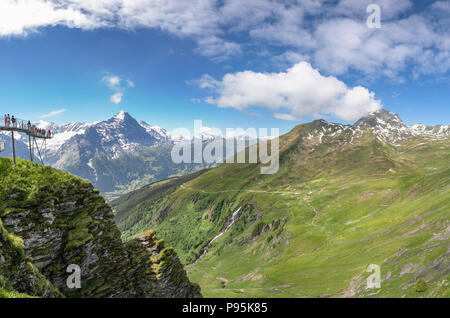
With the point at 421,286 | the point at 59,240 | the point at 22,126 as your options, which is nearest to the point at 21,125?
the point at 22,126

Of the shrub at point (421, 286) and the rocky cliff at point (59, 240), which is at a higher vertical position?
the rocky cliff at point (59, 240)

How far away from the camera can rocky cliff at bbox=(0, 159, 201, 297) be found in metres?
26.4

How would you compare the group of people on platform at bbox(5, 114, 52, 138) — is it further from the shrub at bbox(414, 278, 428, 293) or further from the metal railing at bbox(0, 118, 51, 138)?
the shrub at bbox(414, 278, 428, 293)

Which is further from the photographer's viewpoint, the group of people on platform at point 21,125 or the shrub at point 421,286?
the shrub at point 421,286

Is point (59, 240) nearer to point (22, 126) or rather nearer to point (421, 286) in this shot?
point (22, 126)

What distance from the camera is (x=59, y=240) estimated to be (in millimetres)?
36375

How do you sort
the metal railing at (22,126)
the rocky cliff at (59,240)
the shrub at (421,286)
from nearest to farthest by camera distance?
the rocky cliff at (59,240), the metal railing at (22,126), the shrub at (421,286)

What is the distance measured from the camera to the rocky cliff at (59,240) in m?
26.4

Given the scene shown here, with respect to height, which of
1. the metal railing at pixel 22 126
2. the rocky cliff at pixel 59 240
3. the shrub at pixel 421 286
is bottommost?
the shrub at pixel 421 286

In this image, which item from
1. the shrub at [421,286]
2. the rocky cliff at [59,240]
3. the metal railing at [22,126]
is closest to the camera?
the rocky cliff at [59,240]

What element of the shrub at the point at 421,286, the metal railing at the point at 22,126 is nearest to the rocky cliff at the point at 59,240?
the metal railing at the point at 22,126

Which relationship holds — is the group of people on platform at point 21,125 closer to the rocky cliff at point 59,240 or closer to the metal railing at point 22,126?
the metal railing at point 22,126
